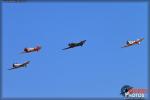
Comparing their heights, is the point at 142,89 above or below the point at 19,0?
below

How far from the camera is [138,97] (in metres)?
186

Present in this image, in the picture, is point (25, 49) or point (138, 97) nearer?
point (25, 49)

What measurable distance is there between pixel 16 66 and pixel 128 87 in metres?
39.7

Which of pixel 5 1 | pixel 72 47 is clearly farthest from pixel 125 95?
pixel 5 1

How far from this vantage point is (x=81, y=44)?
6004 inches

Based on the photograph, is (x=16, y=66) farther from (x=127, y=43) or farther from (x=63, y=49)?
(x=127, y=43)

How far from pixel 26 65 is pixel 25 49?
6.01 m

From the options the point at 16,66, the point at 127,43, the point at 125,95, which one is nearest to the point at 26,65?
the point at 16,66

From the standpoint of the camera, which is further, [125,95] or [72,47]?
[125,95]

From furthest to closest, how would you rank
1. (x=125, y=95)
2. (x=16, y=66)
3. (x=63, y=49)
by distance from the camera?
1. (x=125, y=95)
2. (x=16, y=66)
3. (x=63, y=49)

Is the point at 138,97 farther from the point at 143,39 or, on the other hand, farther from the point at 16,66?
the point at 16,66

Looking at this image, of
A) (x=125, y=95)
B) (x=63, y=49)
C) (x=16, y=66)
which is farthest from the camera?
(x=125, y=95)

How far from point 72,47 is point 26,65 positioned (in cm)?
1398

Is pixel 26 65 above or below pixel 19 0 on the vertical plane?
below
